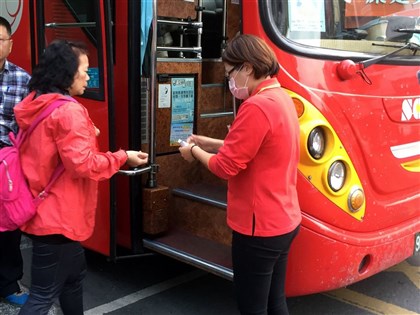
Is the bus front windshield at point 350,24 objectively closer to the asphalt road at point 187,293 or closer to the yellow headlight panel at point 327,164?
the yellow headlight panel at point 327,164

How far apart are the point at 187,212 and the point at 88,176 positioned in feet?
4.40

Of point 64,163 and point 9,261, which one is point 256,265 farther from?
point 9,261

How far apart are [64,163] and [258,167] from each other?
2.73ft

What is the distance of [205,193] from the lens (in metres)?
3.52

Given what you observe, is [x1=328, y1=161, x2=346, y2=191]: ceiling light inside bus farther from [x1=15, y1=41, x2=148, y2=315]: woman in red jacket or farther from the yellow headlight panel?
[x1=15, y1=41, x2=148, y2=315]: woman in red jacket

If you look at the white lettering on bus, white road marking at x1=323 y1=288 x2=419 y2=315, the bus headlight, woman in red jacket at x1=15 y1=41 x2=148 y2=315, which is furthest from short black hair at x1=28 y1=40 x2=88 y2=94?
white road marking at x1=323 y1=288 x2=419 y2=315

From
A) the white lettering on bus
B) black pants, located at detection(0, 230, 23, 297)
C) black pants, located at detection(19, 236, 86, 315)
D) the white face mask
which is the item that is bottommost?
black pants, located at detection(0, 230, 23, 297)

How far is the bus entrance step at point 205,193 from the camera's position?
3302 millimetres

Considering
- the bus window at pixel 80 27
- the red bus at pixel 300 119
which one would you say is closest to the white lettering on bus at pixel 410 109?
the red bus at pixel 300 119

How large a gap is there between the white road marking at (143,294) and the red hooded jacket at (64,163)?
1.13 meters

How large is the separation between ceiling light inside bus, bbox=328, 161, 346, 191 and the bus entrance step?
799mm

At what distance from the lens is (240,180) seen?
223 centimetres

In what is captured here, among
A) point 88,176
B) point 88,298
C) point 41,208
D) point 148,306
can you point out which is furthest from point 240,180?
point 88,298

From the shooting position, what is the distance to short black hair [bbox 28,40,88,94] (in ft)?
7.43
